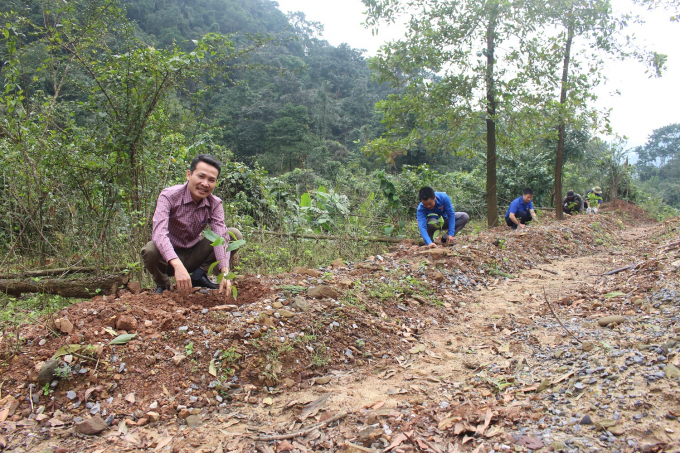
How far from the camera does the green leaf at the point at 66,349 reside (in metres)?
2.29

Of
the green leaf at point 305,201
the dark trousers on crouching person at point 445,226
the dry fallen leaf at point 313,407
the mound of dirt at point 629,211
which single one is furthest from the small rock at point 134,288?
the mound of dirt at point 629,211

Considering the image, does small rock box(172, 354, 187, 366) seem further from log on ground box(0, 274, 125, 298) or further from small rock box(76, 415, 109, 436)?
log on ground box(0, 274, 125, 298)

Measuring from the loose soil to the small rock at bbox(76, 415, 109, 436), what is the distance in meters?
0.03

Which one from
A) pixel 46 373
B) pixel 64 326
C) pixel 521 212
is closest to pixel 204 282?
pixel 64 326

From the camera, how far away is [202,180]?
3238 millimetres

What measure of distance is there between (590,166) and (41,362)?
864 inches

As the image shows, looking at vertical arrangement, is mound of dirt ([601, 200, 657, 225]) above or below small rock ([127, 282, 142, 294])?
above

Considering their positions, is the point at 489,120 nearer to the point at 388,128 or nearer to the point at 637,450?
the point at 388,128

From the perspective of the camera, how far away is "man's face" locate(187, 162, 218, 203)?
3.24 metres

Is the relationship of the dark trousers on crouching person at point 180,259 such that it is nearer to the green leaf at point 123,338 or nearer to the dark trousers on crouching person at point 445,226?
the green leaf at point 123,338

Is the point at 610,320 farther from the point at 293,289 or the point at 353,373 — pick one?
the point at 293,289

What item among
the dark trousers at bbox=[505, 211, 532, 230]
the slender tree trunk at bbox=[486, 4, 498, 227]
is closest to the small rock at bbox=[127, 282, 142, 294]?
the slender tree trunk at bbox=[486, 4, 498, 227]

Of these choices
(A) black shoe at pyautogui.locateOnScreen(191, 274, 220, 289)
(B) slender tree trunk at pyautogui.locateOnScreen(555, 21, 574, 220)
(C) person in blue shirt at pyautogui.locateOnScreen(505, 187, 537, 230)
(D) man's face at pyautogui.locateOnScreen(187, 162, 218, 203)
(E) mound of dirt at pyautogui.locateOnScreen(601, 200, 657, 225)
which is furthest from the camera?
(E) mound of dirt at pyautogui.locateOnScreen(601, 200, 657, 225)

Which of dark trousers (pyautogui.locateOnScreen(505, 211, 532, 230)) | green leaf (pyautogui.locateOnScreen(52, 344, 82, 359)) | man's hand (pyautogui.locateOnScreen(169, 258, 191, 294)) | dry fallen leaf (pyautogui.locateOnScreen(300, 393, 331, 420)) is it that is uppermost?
dark trousers (pyautogui.locateOnScreen(505, 211, 532, 230))
